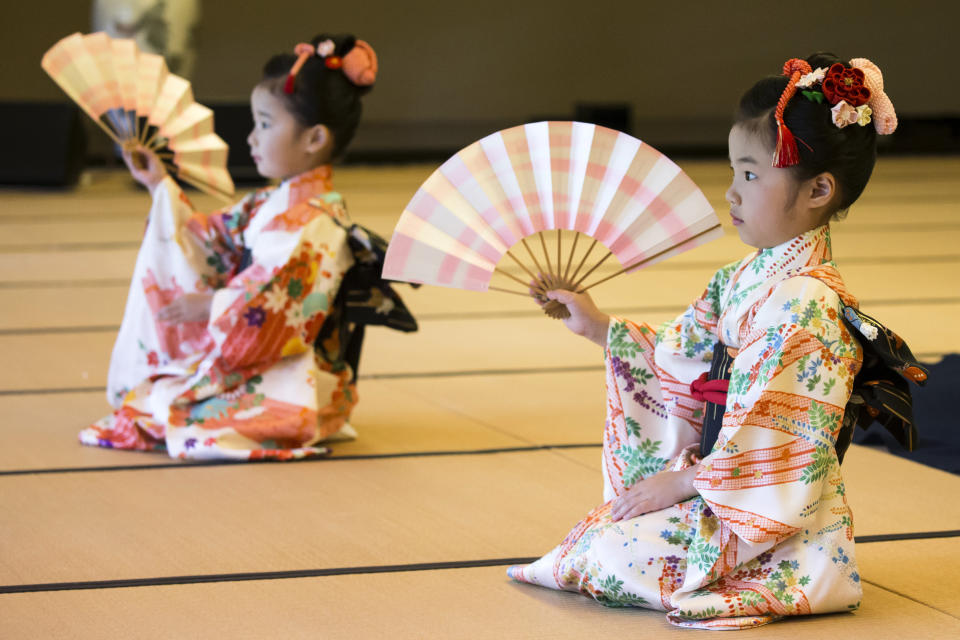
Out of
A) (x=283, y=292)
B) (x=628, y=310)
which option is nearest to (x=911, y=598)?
(x=283, y=292)

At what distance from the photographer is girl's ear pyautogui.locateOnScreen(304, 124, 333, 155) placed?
2.63m

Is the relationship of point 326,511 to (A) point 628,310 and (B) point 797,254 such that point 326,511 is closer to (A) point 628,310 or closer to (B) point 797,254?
(B) point 797,254

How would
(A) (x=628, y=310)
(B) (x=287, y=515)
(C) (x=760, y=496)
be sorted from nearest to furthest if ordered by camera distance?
Answer: (C) (x=760, y=496) → (B) (x=287, y=515) → (A) (x=628, y=310)

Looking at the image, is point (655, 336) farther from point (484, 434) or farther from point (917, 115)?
point (917, 115)

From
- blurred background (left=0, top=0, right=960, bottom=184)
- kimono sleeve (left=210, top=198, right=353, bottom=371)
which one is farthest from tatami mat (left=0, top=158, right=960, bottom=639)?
blurred background (left=0, top=0, right=960, bottom=184)

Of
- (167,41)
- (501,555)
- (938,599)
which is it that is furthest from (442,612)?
(167,41)

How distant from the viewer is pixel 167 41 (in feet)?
22.6

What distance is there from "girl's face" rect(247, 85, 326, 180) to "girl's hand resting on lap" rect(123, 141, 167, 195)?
0.25 metres

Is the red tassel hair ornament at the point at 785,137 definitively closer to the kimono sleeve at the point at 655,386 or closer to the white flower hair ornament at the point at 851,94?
the white flower hair ornament at the point at 851,94

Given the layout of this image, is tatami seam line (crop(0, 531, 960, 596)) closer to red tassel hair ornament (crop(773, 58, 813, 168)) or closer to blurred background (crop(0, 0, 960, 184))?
red tassel hair ornament (crop(773, 58, 813, 168))

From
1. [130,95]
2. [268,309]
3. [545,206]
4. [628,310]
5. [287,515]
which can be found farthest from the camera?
[628,310]

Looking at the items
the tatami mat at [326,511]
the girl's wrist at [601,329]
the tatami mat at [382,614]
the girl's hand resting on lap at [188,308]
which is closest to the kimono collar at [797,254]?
the girl's wrist at [601,329]

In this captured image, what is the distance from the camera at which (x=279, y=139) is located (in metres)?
2.62

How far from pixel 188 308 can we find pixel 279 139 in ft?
1.21
